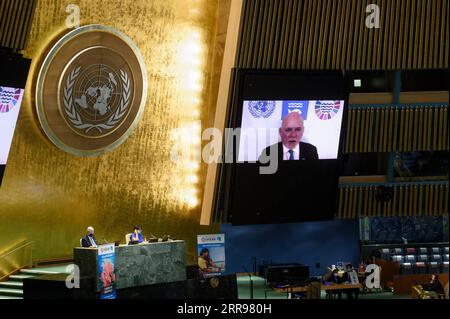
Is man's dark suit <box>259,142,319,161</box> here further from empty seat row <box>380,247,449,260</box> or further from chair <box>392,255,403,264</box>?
empty seat row <box>380,247,449,260</box>

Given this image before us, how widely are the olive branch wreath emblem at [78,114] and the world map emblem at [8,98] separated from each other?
250cm

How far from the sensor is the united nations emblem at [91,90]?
583 inches

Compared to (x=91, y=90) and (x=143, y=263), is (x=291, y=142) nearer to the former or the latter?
(x=143, y=263)

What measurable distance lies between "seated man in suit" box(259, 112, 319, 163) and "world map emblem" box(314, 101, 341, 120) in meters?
0.35

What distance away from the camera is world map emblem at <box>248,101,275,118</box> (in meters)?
14.3

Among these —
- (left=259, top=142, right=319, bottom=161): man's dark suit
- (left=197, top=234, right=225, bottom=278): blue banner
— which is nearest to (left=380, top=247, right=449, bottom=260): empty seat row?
(left=259, top=142, right=319, bottom=161): man's dark suit

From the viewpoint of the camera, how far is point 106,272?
1267 centimetres

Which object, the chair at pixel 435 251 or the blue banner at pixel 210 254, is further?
the chair at pixel 435 251

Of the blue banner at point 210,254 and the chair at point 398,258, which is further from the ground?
the chair at point 398,258

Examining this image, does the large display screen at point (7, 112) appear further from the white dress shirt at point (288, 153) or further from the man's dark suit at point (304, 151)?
the white dress shirt at point (288, 153)

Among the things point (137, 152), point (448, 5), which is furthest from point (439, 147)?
point (137, 152)

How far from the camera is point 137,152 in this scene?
1616cm

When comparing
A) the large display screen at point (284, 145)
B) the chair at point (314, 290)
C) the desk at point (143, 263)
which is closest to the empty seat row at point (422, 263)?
the large display screen at point (284, 145)

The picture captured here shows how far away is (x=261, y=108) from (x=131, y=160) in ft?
10.1
